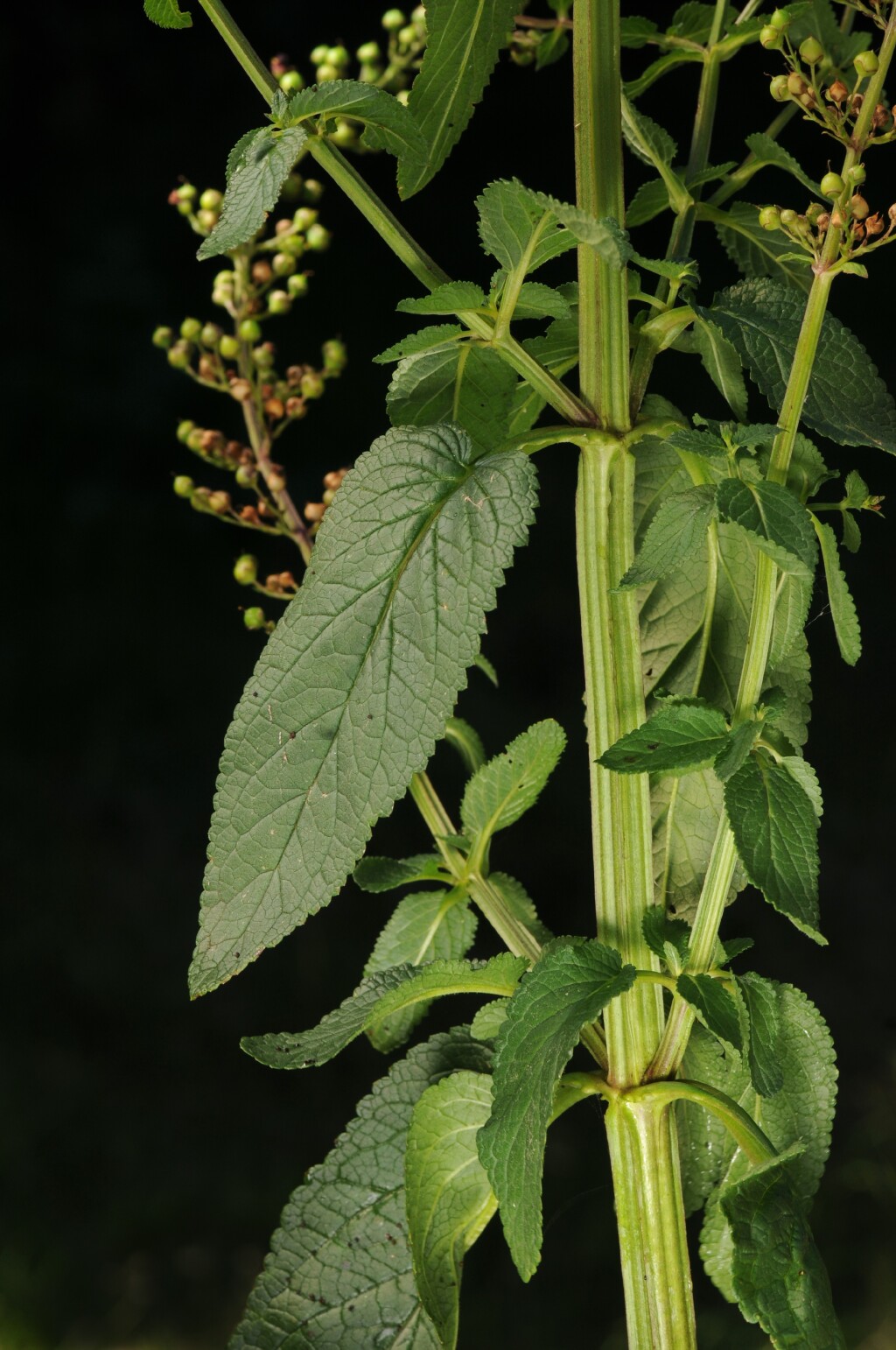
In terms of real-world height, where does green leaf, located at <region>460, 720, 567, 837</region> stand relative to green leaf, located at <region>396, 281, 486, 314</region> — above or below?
below

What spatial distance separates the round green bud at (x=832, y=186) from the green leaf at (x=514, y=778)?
0.59 ft

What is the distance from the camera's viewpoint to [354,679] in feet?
1.13

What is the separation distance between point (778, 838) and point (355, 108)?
0.65ft

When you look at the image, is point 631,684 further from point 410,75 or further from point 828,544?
point 410,75

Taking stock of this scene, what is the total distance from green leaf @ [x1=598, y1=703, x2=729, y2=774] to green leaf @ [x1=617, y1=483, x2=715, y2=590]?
3cm

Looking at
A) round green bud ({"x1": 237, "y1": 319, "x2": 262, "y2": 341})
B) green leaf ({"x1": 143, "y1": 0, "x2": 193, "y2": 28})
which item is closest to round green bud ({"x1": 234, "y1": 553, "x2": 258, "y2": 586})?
round green bud ({"x1": 237, "y1": 319, "x2": 262, "y2": 341})

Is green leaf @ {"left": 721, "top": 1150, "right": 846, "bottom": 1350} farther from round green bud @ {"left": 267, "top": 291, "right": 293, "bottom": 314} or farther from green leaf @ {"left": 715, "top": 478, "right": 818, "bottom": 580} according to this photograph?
round green bud @ {"left": 267, "top": 291, "right": 293, "bottom": 314}

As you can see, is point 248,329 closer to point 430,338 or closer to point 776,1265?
point 430,338

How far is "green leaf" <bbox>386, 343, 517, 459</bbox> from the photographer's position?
15.6 inches

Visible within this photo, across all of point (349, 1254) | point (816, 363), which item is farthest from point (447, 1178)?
point (816, 363)

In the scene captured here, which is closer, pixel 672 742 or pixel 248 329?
pixel 672 742

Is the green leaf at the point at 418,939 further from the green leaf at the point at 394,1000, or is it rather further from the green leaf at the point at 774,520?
the green leaf at the point at 774,520

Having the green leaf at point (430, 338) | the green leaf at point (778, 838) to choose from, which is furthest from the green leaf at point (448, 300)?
the green leaf at point (778, 838)

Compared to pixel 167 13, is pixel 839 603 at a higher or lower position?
lower
